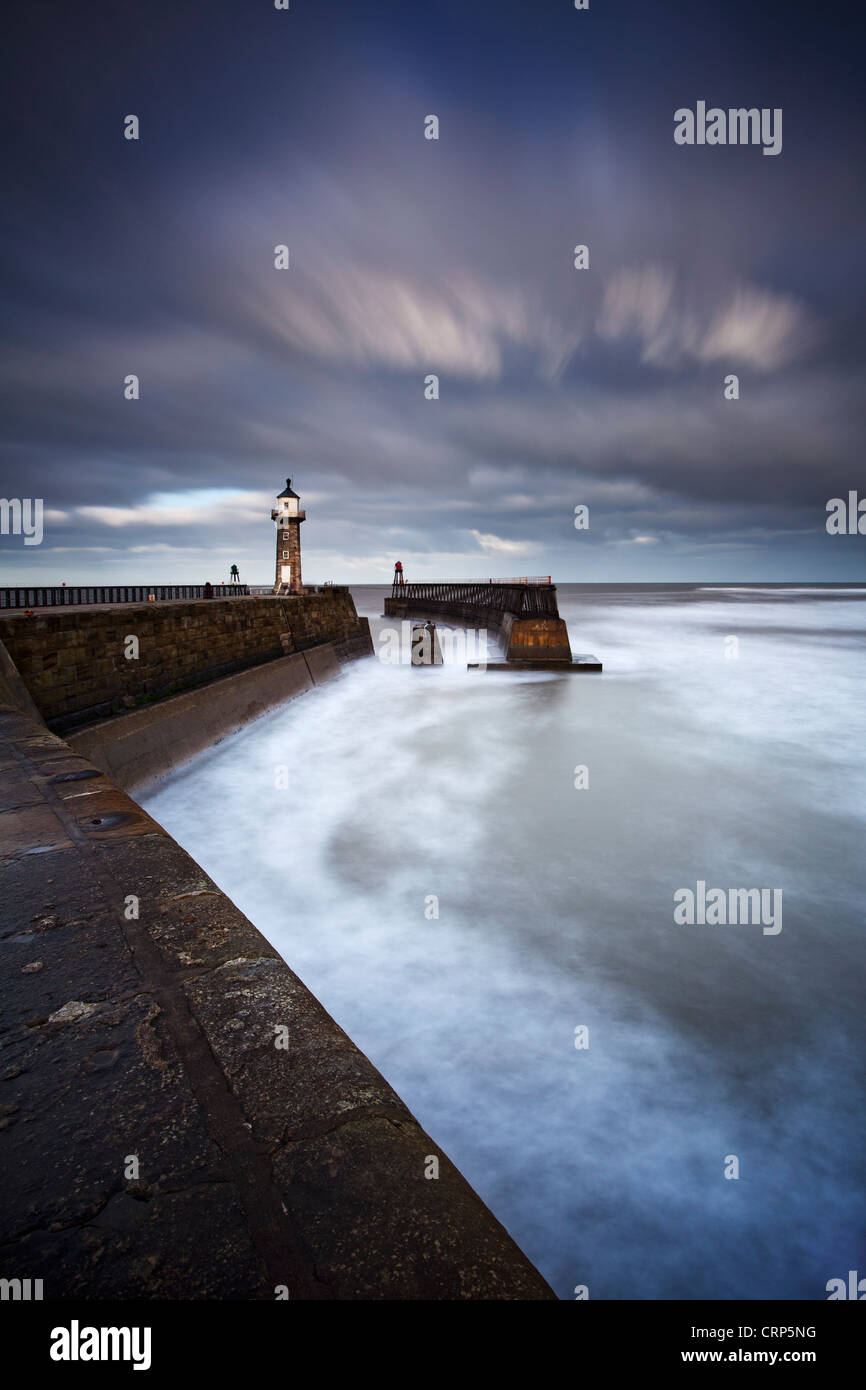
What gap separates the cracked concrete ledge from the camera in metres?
1.40

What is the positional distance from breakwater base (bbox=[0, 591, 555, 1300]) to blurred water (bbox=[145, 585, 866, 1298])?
1823 mm

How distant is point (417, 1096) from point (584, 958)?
6.45ft

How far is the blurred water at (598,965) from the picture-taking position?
125 inches

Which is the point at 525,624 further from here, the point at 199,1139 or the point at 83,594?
the point at 199,1139

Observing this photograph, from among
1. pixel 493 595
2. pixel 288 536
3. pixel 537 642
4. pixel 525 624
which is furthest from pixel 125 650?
pixel 493 595

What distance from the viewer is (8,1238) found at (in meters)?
1.44

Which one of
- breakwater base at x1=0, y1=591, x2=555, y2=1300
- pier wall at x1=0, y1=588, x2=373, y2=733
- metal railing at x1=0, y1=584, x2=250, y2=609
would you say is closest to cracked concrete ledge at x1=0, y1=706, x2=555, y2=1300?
breakwater base at x1=0, y1=591, x2=555, y2=1300

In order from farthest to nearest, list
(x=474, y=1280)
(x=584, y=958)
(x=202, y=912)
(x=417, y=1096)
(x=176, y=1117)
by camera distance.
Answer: (x=584, y=958) → (x=417, y=1096) → (x=202, y=912) → (x=176, y=1117) → (x=474, y=1280)

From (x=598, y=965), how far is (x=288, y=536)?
3032 centimetres

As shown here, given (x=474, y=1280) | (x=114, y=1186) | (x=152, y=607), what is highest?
(x=152, y=607)

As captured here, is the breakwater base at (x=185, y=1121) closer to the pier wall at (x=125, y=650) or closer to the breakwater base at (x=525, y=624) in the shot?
the pier wall at (x=125, y=650)

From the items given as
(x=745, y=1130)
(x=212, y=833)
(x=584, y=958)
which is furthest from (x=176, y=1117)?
(x=212, y=833)

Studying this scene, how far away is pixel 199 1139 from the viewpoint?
68.1 inches

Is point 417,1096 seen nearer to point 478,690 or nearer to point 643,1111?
point 643,1111
